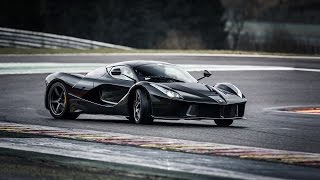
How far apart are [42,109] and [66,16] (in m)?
73.6

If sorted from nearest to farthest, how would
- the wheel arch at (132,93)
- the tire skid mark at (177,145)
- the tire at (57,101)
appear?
the tire skid mark at (177,145)
the wheel arch at (132,93)
the tire at (57,101)

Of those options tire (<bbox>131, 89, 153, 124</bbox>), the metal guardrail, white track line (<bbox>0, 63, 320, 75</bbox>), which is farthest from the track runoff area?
the metal guardrail

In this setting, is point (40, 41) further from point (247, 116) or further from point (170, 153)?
point (170, 153)

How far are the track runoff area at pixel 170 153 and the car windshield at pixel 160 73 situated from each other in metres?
2.19

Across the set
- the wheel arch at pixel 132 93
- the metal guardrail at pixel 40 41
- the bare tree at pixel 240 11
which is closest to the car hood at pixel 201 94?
the wheel arch at pixel 132 93

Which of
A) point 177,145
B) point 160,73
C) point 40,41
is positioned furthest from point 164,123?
point 40,41

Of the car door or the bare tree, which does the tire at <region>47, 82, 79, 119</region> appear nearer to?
the car door

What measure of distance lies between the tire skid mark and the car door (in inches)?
72.6

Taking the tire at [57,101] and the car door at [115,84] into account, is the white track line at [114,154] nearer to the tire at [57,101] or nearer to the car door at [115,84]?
the car door at [115,84]

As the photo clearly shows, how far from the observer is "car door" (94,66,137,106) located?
17.4 m

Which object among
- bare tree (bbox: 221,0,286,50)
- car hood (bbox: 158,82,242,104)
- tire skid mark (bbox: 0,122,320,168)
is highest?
car hood (bbox: 158,82,242,104)

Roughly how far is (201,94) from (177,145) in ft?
11.5

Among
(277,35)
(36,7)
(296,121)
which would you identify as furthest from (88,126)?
(36,7)

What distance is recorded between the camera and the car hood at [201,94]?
54.6 feet
